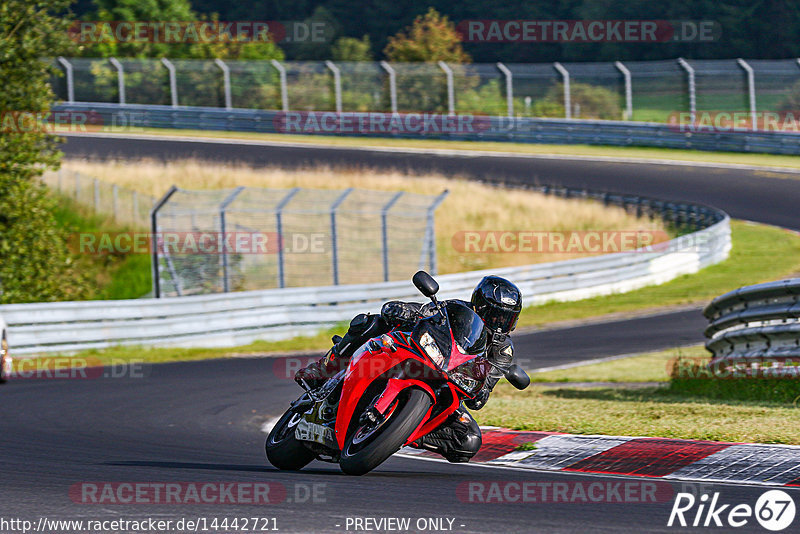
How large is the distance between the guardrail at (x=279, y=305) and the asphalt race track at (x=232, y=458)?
2.00m

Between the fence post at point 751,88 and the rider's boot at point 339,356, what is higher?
the fence post at point 751,88

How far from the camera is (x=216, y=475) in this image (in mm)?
6762

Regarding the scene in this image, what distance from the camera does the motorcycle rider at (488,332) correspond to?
6.77 meters

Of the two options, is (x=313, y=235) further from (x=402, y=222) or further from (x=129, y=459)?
(x=129, y=459)

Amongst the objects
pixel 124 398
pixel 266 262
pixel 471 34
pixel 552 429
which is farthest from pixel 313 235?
pixel 471 34

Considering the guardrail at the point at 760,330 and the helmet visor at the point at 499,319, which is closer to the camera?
the helmet visor at the point at 499,319

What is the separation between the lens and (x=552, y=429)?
898cm

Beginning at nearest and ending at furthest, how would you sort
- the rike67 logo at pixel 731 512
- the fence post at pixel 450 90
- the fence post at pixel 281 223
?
1. the rike67 logo at pixel 731 512
2. the fence post at pixel 281 223
3. the fence post at pixel 450 90

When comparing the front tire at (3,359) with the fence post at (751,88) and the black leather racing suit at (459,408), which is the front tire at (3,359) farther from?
the fence post at (751,88)

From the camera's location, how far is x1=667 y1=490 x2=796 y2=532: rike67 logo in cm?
520

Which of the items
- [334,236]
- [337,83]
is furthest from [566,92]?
[334,236]

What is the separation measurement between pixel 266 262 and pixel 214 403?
1067 cm

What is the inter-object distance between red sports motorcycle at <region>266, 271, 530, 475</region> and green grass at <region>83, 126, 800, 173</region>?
28794 mm

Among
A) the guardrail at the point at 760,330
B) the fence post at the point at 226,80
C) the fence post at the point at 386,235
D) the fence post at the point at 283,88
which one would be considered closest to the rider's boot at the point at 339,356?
the guardrail at the point at 760,330
